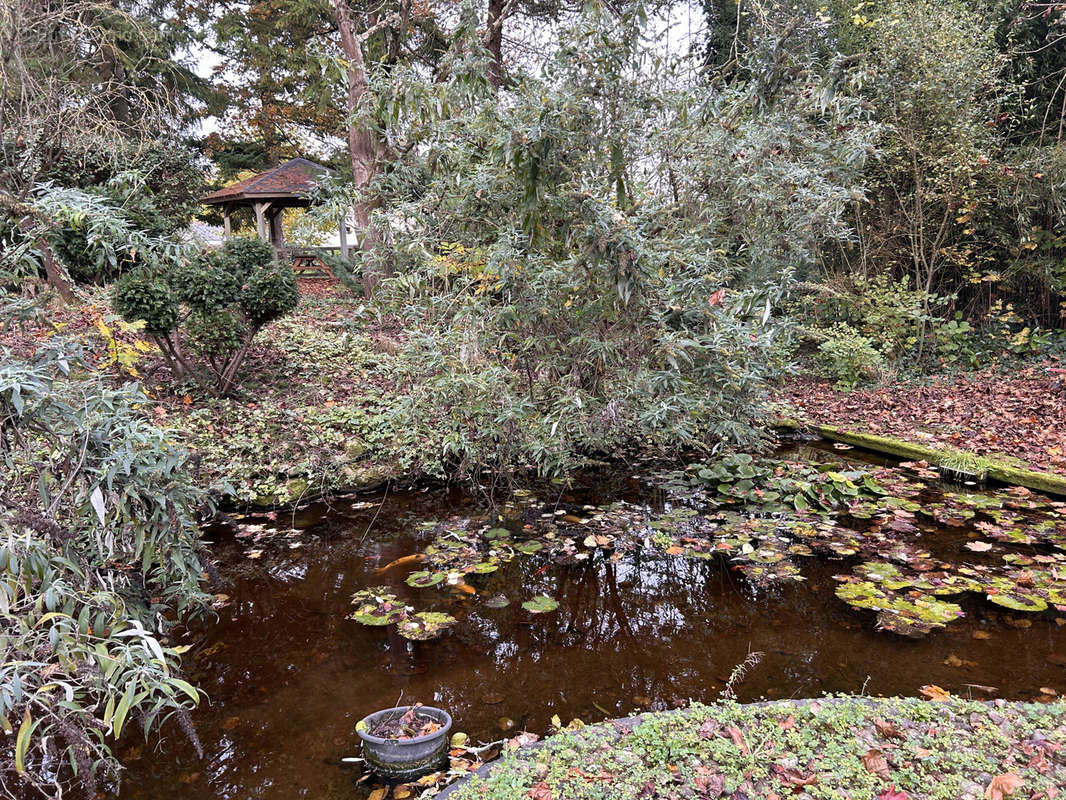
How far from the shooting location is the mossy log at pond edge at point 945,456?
5.27 m

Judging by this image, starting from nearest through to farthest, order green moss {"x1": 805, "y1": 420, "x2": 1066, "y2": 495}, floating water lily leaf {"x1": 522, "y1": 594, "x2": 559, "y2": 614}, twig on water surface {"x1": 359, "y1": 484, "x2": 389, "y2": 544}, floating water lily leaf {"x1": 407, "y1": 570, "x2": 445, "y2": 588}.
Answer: floating water lily leaf {"x1": 522, "y1": 594, "x2": 559, "y2": 614} < floating water lily leaf {"x1": 407, "y1": 570, "x2": 445, "y2": 588} < twig on water surface {"x1": 359, "y1": 484, "x2": 389, "y2": 544} < green moss {"x1": 805, "y1": 420, "x2": 1066, "y2": 495}

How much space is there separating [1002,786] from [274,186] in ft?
45.6

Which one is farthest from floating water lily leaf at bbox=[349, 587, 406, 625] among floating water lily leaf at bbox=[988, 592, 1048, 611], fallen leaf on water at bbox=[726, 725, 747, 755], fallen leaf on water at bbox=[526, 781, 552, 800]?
floating water lily leaf at bbox=[988, 592, 1048, 611]

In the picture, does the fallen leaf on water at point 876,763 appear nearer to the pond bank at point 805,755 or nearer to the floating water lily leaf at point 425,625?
the pond bank at point 805,755

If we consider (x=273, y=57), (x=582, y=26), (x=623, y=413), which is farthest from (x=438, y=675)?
(x=273, y=57)

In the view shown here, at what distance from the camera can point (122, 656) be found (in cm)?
192

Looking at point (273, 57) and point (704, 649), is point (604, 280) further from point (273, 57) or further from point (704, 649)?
point (273, 57)

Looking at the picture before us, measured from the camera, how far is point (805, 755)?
216 centimetres

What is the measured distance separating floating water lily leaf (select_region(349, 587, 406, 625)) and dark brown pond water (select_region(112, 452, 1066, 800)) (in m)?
0.06

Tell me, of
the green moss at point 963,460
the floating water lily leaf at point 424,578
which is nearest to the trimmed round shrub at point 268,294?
the floating water lily leaf at point 424,578

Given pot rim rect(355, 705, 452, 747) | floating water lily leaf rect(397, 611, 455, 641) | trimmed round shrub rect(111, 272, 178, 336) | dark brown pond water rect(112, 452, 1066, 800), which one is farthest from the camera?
trimmed round shrub rect(111, 272, 178, 336)

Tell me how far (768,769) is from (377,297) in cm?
402

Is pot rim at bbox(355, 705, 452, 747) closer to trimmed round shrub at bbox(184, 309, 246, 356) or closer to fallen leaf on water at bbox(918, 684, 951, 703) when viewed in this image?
fallen leaf on water at bbox(918, 684, 951, 703)

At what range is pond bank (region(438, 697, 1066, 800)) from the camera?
2.01 meters
